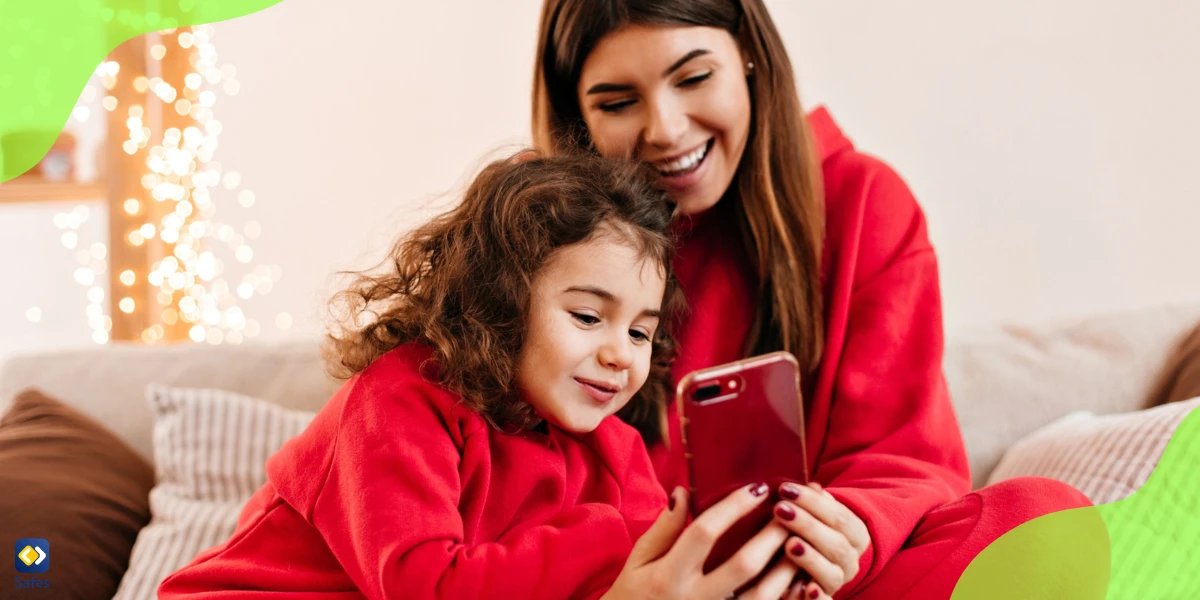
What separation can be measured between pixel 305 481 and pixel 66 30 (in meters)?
1.32

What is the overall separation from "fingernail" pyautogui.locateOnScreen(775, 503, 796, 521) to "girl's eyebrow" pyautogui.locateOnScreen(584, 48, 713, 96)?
589 millimetres

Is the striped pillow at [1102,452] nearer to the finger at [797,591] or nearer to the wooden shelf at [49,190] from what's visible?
the finger at [797,591]

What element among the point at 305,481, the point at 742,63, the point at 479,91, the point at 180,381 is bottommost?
the point at 180,381

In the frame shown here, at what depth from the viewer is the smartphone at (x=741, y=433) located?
0.86 meters

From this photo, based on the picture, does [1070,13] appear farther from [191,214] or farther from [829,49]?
[191,214]

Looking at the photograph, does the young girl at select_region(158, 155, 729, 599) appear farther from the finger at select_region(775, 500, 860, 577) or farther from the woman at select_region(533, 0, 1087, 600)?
the woman at select_region(533, 0, 1087, 600)

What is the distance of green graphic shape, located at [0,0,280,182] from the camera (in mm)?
1442

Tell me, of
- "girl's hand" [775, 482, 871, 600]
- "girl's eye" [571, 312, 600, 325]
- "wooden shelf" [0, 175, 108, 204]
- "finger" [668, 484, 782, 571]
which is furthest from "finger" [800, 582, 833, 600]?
"wooden shelf" [0, 175, 108, 204]

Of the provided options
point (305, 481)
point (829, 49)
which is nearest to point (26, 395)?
point (305, 481)

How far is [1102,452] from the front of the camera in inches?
54.7

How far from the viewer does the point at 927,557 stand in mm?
1026

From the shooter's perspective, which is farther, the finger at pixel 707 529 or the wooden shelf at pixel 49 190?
the wooden shelf at pixel 49 190

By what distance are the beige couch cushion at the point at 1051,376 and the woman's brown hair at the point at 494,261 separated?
31.1 inches

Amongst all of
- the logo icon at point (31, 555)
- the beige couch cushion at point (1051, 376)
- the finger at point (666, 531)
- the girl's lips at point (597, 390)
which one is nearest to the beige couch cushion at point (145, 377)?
the logo icon at point (31, 555)
